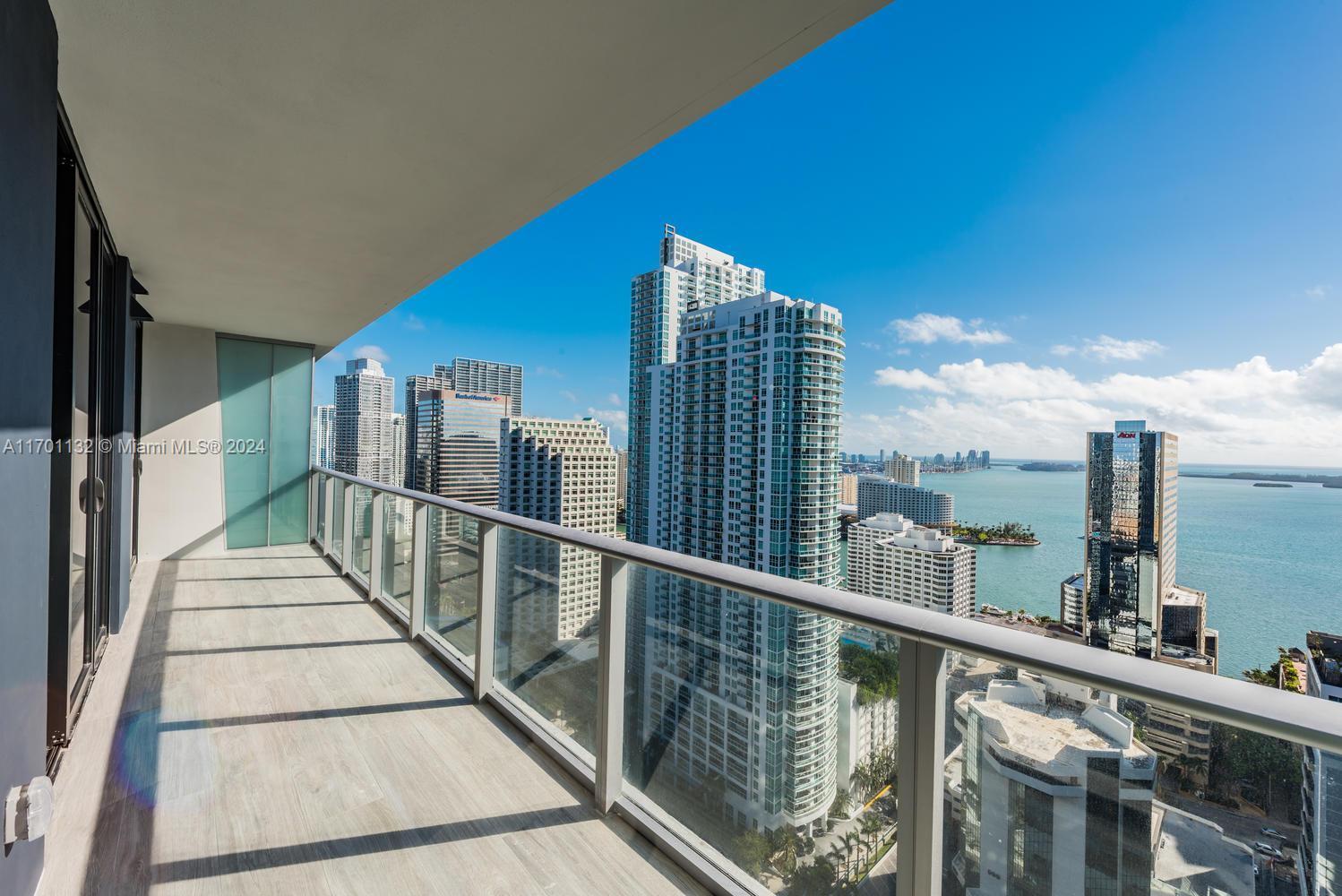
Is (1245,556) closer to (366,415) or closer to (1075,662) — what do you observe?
(1075,662)

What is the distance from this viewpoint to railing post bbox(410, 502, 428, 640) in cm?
395

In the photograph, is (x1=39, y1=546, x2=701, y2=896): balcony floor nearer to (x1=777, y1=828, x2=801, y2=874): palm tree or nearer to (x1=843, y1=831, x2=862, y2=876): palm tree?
(x1=777, y1=828, x2=801, y2=874): palm tree

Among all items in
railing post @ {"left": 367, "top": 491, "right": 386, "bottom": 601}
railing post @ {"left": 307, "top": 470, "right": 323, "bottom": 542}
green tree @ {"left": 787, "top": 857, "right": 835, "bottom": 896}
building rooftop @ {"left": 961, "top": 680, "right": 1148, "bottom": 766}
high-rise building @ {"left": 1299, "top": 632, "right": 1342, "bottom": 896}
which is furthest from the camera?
railing post @ {"left": 307, "top": 470, "right": 323, "bottom": 542}

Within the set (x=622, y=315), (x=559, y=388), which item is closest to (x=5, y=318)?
(x=622, y=315)

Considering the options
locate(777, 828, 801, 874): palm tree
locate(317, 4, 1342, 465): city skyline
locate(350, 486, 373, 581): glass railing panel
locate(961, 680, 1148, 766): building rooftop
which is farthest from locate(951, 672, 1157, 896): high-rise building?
locate(317, 4, 1342, 465): city skyline

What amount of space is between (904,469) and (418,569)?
1355 cm

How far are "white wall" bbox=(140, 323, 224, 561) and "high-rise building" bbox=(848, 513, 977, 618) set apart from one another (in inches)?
301

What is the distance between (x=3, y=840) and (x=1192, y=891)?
2437 mm

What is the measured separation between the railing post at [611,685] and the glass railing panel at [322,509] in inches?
232

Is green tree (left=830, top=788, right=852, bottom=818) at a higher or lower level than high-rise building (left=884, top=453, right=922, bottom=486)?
lower

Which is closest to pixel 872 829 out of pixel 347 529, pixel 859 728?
pixel 859 728

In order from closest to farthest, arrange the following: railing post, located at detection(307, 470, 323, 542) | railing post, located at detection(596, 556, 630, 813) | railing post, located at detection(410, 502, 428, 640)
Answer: railing post, located at detection(596, 556, 630, 813) < railing post, located at detection(410, 502, 428, 640) < railing post, located at detection(307, 470, 323, 542)

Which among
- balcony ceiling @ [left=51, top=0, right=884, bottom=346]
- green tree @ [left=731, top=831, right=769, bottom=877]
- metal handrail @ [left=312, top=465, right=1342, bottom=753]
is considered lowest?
green tree @ [left=731, top=831, right=769, bottom=877]

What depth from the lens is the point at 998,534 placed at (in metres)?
11.9
